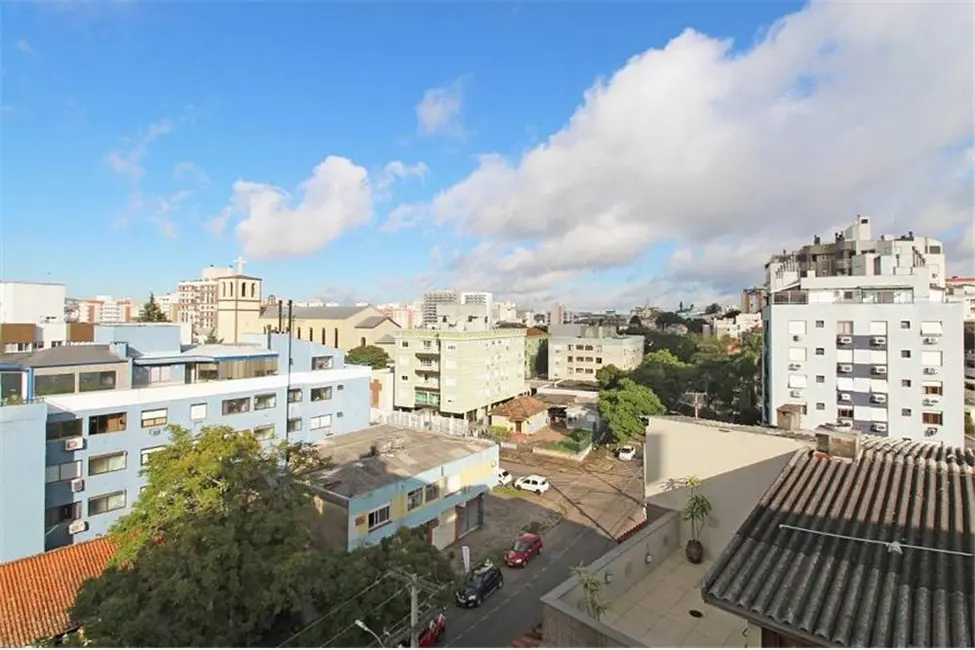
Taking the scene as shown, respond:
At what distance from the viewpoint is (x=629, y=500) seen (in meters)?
29.0

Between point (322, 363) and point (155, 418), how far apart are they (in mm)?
9414

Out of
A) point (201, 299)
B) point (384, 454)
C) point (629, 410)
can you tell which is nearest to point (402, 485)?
point (384, 454)

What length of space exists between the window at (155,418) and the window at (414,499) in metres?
10.8

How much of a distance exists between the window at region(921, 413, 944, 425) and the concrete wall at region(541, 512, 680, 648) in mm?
29272

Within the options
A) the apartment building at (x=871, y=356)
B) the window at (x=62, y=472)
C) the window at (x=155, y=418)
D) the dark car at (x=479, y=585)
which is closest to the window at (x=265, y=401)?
the window at (x=155, y=418)

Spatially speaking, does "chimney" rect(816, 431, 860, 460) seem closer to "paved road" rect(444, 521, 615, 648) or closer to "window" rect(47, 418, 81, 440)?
"paved road" rect(444, 521, 615, 648)

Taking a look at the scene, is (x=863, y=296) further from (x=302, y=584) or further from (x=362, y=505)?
(x=302, y=584)

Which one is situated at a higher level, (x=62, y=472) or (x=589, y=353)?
(x=589, y=353)

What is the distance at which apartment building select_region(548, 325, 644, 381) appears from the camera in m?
63.2

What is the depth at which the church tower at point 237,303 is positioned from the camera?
2247 inches

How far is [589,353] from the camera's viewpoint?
213 ft

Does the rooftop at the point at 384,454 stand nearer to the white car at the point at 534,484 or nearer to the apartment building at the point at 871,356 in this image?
the white car at the point at 534,484

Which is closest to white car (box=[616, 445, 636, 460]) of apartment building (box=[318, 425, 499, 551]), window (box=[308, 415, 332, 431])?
apartment building (box=[318, 425, 499, 551])

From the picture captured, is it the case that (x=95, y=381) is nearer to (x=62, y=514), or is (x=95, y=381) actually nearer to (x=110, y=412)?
(x=110, y=412)
